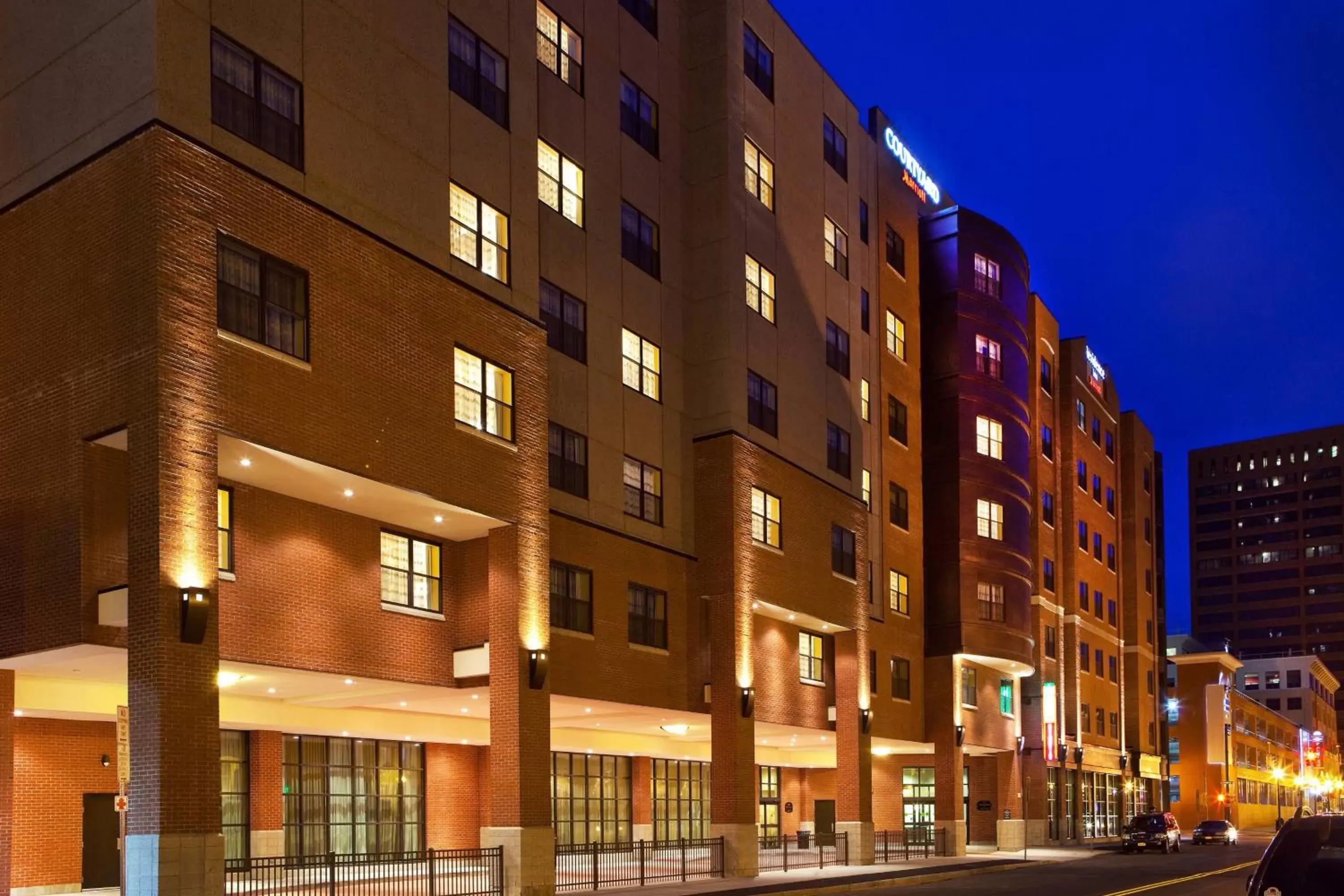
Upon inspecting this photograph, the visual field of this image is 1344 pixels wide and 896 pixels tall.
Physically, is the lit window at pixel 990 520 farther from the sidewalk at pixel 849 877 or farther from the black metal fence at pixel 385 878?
the black metal fence at pixel 385 878

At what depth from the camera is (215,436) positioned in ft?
76.9

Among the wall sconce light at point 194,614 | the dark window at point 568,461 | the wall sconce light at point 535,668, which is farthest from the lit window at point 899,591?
the wall sconce light at point 194,614

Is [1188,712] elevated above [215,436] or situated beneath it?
situated beneath

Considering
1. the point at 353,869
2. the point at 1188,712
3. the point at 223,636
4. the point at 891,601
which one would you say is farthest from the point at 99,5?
the point at 1188,712

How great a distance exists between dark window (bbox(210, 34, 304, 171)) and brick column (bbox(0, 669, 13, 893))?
34.8 feet

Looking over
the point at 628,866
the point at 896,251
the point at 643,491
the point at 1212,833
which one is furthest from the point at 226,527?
the point at 1212,833

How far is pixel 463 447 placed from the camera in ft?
96.9

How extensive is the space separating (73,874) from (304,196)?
1487 centimetres

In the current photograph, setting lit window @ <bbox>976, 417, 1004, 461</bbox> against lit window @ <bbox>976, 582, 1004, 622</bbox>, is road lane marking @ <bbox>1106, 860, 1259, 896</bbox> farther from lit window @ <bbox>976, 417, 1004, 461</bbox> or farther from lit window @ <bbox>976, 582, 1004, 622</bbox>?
lit window @ <bbox>976, 417, 1004, 461</bbox>

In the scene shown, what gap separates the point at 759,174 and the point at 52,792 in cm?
2698

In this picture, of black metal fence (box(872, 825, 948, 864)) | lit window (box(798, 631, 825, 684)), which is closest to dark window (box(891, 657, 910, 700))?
black metal fence (box(872, 825, 948, 864))

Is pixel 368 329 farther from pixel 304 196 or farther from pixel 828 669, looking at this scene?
pixel 828 669

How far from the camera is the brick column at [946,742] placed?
5531 centimetres

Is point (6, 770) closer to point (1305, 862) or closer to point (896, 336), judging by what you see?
point (1305, 862)
